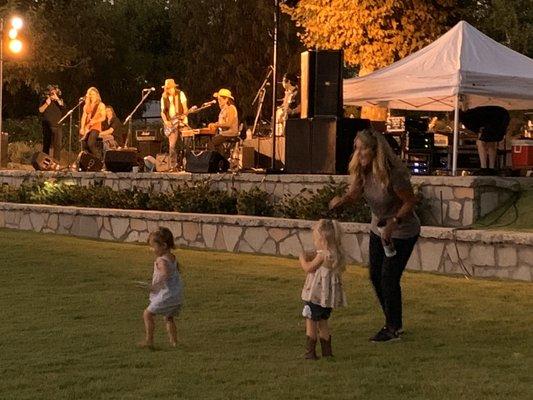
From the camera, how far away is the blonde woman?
27.4 ft

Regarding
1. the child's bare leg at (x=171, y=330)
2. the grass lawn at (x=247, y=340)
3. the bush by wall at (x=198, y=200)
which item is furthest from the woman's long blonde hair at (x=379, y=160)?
the bush by wall at (x=198, y=200)

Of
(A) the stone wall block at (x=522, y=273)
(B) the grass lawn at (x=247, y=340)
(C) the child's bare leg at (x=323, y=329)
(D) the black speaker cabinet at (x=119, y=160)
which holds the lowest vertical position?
(B) the grass lawn at (x=247, y=340)

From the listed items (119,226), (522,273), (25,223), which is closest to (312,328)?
(522,273)

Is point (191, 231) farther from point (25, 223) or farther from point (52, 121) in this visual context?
point (52, 121)

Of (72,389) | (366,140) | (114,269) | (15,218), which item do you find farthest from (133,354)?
(15,218)

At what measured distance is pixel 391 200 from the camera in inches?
332

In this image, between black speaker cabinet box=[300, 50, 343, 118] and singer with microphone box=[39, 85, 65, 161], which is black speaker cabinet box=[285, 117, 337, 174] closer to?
black speaker cabinet box=[300, 50, 343, 118]

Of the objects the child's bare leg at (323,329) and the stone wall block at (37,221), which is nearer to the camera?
the child's bare leg at (323,329)

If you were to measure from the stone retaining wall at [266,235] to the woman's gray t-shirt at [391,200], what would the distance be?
13.3ft

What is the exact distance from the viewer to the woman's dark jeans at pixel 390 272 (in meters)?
8.52

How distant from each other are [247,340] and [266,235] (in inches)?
257

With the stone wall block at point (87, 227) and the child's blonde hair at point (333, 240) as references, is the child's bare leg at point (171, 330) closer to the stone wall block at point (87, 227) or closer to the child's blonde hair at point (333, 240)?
the child's blonde hair at point (333, 240)

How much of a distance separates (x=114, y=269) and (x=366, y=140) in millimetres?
5315

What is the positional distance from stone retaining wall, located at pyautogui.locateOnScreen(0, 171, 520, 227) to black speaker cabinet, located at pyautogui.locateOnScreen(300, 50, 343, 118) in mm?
1323
